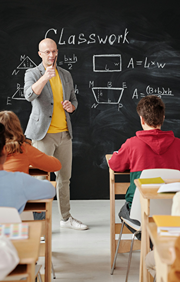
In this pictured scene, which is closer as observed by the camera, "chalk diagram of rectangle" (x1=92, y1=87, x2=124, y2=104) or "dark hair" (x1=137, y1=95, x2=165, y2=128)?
"dark hair" (x1=137, y1=95, x2=165, y2=128)

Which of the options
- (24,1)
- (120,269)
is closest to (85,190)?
(120,269)

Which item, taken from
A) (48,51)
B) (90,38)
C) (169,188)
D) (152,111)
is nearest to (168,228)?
(169,188)

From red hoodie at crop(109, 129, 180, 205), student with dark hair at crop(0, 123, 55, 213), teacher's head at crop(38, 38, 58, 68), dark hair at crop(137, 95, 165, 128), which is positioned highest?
teacher's head at crop(38, 38, 58, 68)

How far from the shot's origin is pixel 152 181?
1903mm

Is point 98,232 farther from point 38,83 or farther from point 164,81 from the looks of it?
point 164,81

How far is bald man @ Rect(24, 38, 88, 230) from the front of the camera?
3.06 m

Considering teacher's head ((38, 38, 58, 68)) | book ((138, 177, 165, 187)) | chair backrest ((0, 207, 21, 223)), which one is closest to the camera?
chair backrest ((0, 207, 21, 223))

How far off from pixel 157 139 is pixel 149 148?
3.2 inches

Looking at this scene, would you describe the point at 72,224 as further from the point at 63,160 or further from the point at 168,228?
the point at 168,228

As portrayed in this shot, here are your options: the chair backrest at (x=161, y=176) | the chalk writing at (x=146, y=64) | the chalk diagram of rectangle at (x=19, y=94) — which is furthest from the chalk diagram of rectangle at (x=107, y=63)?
the chair backrest at (x=161, y=176)

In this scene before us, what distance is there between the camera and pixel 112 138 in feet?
14.1

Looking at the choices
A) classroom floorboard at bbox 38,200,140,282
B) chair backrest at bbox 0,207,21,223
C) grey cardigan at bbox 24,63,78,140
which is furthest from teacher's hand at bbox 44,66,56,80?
chair backrest at bbox 0,207,21,223

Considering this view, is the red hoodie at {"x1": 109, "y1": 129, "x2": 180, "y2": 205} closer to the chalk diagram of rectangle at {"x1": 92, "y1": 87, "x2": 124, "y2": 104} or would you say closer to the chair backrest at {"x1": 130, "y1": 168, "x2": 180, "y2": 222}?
the chair backrest at {"x1": 130, "y1": 168, "x2": 180, "y2": 222}

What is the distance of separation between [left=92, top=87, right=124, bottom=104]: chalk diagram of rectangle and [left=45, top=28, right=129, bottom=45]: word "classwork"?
595 mm
